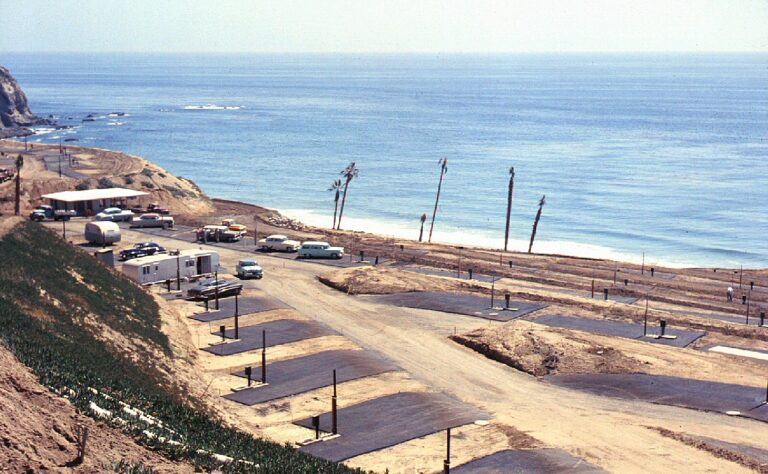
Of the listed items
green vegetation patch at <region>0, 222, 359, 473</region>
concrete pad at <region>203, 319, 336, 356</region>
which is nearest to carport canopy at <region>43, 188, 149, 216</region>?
green vegetation patch at <region>0, 222, 359, 473</region>

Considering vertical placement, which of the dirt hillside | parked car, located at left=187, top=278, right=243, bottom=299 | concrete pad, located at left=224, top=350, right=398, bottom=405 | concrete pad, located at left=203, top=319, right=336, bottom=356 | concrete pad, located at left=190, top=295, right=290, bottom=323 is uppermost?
the dirt hillside

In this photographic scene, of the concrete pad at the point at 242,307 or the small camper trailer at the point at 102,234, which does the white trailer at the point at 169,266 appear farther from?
the small camper trailer at the point at 102,234

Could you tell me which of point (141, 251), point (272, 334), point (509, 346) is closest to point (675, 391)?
point (509, 346)

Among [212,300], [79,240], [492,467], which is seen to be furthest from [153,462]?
[79,240]

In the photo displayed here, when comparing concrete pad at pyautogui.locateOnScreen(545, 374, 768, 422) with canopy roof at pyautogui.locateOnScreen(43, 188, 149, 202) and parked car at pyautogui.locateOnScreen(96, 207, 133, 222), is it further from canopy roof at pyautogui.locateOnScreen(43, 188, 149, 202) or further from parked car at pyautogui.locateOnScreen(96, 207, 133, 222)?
canopy roof at pyautogui.locateOnScreen(43, 188, 149, 202)

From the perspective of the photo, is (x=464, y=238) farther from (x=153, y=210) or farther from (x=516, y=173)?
(x=516, y=173)
